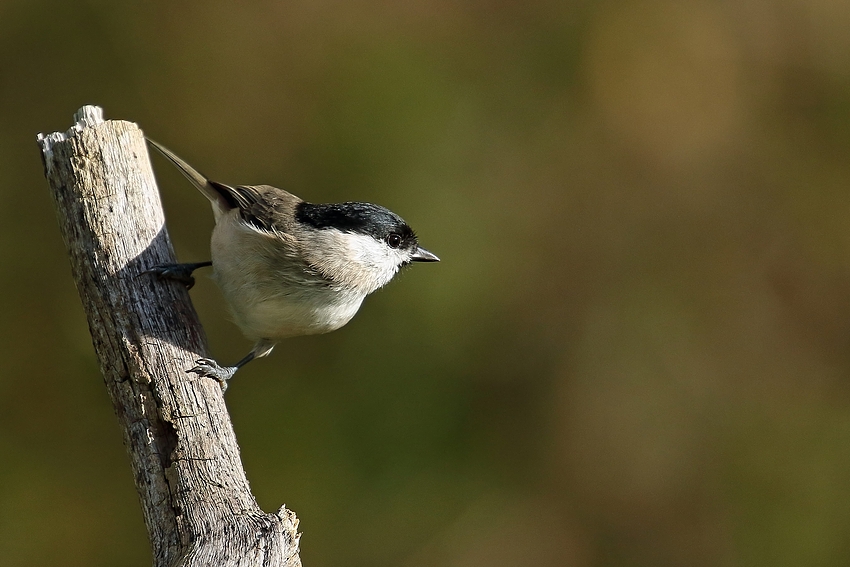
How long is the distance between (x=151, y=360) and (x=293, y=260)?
0.80m

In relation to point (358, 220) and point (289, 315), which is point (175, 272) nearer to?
point (289, 315)

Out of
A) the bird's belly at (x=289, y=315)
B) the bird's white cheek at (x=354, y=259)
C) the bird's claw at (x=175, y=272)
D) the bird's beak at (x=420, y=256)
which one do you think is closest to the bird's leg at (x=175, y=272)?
the bird's claw at (x=175, y=272)

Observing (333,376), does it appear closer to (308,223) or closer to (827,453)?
(308,223)

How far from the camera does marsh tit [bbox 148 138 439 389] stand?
3.29m

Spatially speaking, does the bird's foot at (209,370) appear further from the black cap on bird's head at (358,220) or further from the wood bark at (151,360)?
the black cap on bird's head at (358,220)

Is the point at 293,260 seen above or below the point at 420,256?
above

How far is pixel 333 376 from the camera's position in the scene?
4.87 m

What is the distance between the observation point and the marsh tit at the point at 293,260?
129 inches

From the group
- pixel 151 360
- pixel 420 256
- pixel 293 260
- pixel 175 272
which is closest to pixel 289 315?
pixel 293 260

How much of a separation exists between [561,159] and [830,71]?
1957 millimetres

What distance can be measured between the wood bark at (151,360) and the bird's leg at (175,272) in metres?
0.03

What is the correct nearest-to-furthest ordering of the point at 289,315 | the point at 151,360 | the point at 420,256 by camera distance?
1. the point at 151,360
2. the point at 289,315
3. the point at 420,256

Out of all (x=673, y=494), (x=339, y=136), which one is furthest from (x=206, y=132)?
(x=673, y=494)

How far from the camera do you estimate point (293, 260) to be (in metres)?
3.30
